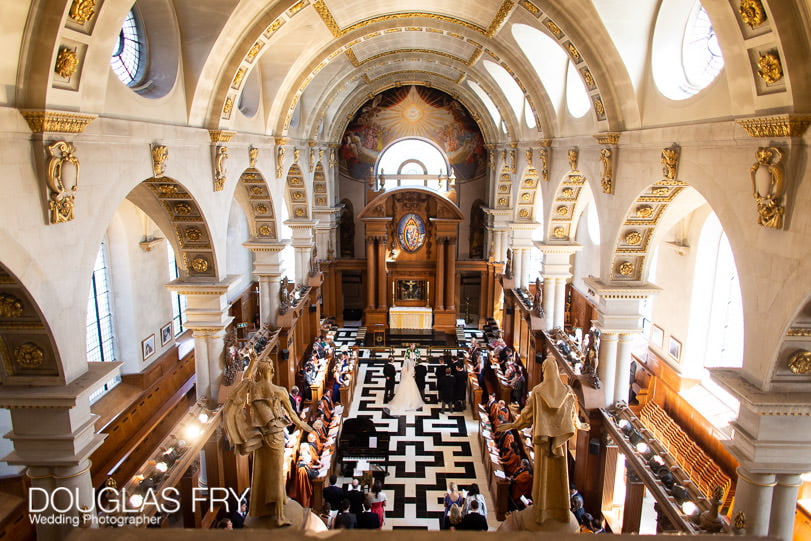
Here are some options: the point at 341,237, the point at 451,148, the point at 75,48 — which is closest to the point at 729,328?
the point at 75,48

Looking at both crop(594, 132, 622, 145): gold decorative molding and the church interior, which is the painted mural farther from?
crop(594, 132, 622, 145): gold decorative molding

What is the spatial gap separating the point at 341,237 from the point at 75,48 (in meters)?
22.0

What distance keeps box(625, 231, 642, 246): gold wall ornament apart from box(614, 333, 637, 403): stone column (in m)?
2.10

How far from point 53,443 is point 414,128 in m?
23.1

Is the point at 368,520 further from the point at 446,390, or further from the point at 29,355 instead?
the point at 446,390

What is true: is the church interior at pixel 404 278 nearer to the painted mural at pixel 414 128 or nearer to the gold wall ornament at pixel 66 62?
the gold wall ornament at pixel 66 62

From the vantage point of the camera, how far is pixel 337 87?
806 inches

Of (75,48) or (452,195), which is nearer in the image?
(75,48)

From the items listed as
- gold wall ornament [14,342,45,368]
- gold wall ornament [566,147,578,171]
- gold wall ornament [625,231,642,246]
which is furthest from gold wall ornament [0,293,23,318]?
gold wall ornament [566,147,578,171]

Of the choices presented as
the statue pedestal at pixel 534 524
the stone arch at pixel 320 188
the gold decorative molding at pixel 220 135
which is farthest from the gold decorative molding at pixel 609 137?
the stone arch at pixel 320 188

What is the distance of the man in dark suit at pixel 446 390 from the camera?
16531mm

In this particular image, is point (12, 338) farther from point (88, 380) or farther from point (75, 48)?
point (75, 48)

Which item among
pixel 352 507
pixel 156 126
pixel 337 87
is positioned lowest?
pixel 352 507

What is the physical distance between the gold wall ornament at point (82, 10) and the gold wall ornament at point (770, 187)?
23.6ft
